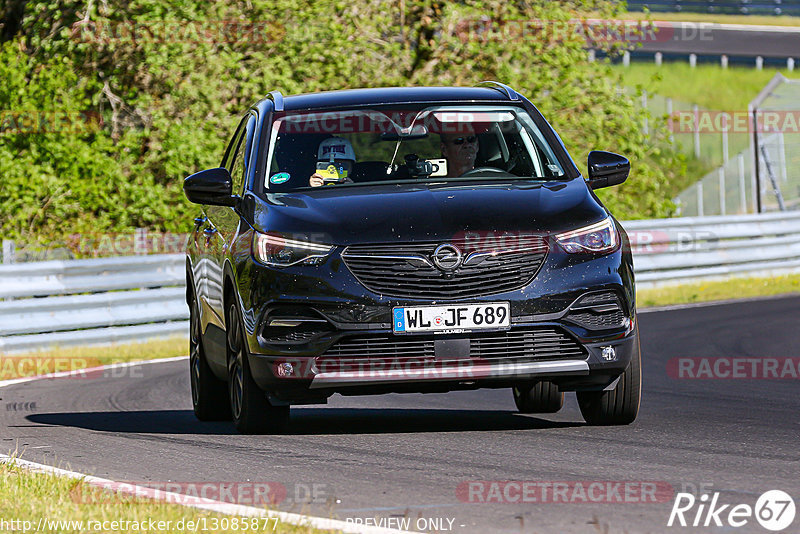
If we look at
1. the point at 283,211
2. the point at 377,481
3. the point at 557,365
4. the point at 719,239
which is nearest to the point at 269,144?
the point at 283,211

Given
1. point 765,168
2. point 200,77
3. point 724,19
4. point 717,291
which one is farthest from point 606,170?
point 724,19

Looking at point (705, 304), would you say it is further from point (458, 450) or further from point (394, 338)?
point (458, 450)

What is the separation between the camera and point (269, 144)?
28.6 ft

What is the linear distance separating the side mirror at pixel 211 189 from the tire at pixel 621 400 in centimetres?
220

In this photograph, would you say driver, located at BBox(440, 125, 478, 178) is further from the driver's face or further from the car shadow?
the car shadow

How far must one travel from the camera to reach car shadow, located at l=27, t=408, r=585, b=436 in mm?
8453

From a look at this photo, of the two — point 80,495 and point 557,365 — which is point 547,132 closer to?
point 557,365

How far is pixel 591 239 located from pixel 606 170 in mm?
971

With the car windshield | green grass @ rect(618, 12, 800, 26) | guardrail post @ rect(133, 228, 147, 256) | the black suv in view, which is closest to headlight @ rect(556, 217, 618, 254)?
the black suv

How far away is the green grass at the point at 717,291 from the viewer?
21000 mm

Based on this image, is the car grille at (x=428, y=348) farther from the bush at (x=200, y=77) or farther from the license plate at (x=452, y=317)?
the bush at (x=200, y=77)

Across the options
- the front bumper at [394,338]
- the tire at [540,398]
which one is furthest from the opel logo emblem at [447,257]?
the tire at [540,398]

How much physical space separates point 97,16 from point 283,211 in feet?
49.7

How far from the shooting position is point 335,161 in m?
8.48
